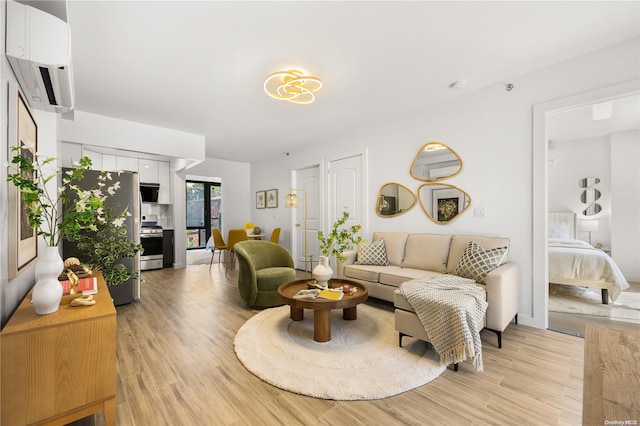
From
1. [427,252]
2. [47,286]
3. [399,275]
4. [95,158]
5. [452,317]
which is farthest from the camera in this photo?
[95,158]

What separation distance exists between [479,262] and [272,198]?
4885mm

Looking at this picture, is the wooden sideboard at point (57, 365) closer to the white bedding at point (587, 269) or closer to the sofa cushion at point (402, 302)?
the sofa cushion at point (402, 302)

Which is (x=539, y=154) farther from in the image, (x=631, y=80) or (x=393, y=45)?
(x=393, y=45)

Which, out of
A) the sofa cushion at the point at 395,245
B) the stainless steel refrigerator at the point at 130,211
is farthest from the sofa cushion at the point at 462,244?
the stainless steel refrigerator at the point at 130,211

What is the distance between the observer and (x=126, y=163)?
5488mm

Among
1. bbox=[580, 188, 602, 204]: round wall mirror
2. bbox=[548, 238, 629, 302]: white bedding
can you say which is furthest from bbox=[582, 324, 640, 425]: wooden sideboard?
bbox=[580, 188, 602, 204]: round wall mirror

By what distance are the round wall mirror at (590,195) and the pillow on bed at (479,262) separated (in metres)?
4.15

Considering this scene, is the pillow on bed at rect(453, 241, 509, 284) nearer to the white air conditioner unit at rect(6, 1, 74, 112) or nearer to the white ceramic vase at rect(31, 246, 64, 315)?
the white ceramic vase at rect(31, 246, 64, 315)

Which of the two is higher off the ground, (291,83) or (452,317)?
(291,83)

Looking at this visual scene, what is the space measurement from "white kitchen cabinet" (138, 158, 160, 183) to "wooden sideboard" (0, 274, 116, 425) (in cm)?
481

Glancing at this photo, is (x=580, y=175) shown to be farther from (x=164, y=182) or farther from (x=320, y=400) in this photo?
(x=164, y=182)

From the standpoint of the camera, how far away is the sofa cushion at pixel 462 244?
→ 304 centimetres

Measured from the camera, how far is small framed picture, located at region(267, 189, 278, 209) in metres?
6.65

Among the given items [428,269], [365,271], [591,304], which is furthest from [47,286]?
[591,304]
